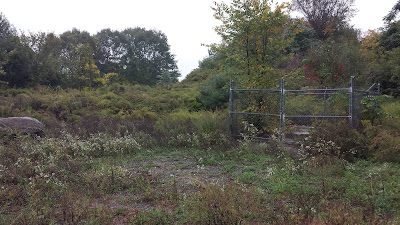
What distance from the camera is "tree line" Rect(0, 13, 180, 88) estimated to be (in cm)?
2128

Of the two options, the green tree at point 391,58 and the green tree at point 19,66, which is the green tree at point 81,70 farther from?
the green tree at point 391,58

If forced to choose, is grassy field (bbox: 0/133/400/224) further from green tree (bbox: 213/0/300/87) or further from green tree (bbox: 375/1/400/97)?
green tree (bbox: 375/1/400/97)

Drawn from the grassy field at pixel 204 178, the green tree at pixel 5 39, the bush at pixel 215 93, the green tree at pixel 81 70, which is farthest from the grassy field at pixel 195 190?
the green tree at pixel 81 70

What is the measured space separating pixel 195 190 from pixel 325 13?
99.7 ft

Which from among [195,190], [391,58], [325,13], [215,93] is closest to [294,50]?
[325,13]

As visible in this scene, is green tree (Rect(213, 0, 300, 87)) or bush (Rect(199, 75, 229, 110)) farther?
bush (Rect(199, 75, 229, 110))

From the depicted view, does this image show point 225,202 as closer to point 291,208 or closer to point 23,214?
point 291,208

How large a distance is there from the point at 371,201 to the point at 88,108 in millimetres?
14995

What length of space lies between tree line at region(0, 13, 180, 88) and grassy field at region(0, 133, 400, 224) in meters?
14.1

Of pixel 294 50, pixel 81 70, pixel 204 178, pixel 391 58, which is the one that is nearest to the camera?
pixel 204 178

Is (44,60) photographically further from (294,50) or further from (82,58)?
(294,50)

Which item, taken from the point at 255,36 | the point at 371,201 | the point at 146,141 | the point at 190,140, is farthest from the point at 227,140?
the point at 371,201

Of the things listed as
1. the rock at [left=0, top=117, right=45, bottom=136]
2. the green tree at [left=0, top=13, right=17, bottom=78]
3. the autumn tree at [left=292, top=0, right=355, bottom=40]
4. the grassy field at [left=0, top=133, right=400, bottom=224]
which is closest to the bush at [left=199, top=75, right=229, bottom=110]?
the grassy field at [left=0, top=133, right=400, bottom=224]

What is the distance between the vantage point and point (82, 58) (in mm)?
24719
